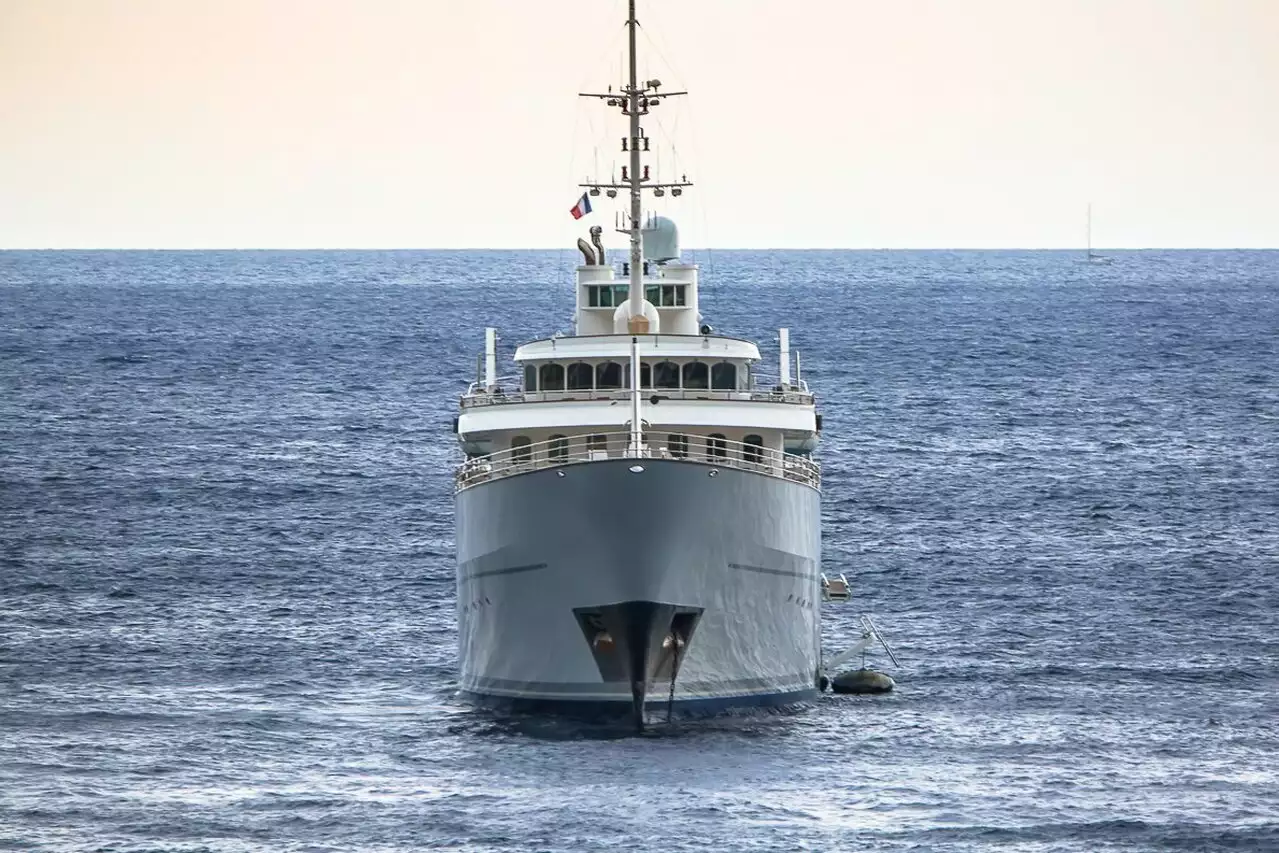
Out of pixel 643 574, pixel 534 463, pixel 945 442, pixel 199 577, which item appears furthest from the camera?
pixel 945 442

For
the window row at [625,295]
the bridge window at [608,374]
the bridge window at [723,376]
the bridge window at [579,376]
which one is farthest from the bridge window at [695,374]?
the window row at [625,295]

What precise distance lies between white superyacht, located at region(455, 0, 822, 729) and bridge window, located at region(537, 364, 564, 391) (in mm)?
40

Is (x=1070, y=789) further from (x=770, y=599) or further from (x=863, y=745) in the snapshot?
(x=770, y=599)

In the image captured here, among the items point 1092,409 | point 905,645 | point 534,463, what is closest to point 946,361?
point 1092,409

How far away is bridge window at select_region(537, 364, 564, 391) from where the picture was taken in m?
59.6

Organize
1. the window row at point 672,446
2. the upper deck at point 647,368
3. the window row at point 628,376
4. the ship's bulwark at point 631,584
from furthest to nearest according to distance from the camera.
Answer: the window row at point 628,376 → the upper deck at point 647,368 → the window row at point 672,446 → the ship's bulwark at point 631,584

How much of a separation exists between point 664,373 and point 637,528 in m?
7.37

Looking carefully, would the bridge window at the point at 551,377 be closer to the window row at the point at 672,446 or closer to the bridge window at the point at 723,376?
the window row at the point at 672,446

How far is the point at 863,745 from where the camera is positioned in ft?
173

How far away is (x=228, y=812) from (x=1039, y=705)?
20568mm

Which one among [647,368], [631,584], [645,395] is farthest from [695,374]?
[631,584]

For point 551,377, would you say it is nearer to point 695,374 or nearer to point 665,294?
point 695,374

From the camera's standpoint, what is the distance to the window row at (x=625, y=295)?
211ft
